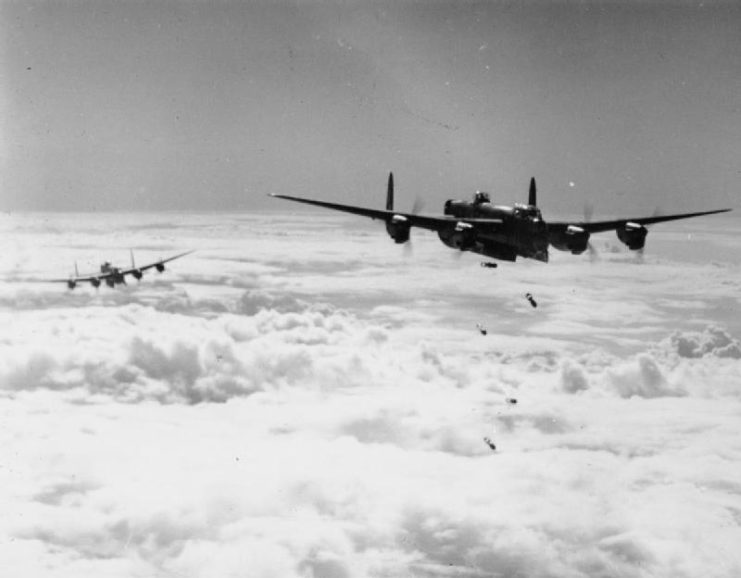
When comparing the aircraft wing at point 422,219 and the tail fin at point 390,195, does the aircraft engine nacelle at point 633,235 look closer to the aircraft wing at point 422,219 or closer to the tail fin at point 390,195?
the aircraft wing at point 422,219

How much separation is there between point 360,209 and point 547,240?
47.3 feet

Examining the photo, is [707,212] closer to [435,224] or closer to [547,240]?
[547,240]

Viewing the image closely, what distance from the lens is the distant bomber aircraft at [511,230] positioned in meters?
43.9

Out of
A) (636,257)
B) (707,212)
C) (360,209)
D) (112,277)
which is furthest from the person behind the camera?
(112,277)

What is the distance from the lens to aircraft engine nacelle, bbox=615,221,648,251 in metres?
43.8

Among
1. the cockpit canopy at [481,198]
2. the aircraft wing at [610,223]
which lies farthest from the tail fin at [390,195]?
the aircraft wing at [610,223]

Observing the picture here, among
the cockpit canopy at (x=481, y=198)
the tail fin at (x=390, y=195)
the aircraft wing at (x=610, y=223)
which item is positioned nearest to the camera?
the aircraft wing at (x=610, y=223)

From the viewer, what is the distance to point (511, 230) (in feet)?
151

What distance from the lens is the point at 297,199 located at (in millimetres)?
40344

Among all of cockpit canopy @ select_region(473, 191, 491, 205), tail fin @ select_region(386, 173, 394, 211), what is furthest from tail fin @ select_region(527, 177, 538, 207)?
tail fin @ select_region(386, 173, 394, 211)

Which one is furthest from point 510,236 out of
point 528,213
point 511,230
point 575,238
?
point 575,238

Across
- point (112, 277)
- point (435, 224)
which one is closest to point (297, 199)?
point (435, 224)

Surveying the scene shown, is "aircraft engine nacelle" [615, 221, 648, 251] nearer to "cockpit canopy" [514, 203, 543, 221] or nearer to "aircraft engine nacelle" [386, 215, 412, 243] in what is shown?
"cockpit canopy" [514, 203, 543, 221]

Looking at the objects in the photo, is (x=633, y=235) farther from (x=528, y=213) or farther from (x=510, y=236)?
(x=510, y=236)
